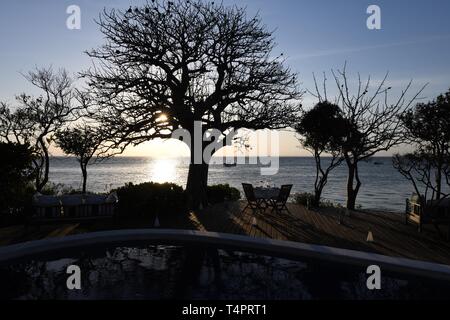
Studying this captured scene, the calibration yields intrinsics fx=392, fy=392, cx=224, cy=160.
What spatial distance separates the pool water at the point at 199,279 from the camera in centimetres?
685

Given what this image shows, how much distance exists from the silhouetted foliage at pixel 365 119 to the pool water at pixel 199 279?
1123 cm

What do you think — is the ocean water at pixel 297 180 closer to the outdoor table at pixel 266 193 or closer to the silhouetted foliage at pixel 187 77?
the silhouetted foliage at pixel 187 77

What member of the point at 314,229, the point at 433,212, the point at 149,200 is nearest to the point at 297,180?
the point at 149,200

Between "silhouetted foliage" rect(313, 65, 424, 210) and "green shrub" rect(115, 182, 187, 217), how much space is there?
8.58 m

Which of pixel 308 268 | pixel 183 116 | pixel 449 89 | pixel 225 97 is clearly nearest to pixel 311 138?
pixel 225 97

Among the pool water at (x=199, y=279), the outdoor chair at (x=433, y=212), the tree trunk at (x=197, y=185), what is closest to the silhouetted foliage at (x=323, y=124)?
the tree trunk at (x=197, y=185)

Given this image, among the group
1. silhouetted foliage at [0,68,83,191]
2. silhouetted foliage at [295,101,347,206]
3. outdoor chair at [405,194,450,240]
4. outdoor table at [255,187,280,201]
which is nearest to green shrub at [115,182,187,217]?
outdoor table at [255,187,280,201]

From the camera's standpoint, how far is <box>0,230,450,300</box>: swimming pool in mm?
6922

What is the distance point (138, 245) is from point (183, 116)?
7.69 m

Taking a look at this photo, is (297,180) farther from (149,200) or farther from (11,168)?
(11,168)

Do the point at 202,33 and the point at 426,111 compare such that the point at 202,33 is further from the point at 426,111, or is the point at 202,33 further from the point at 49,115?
the point at 49,115

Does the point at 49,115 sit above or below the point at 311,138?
above
